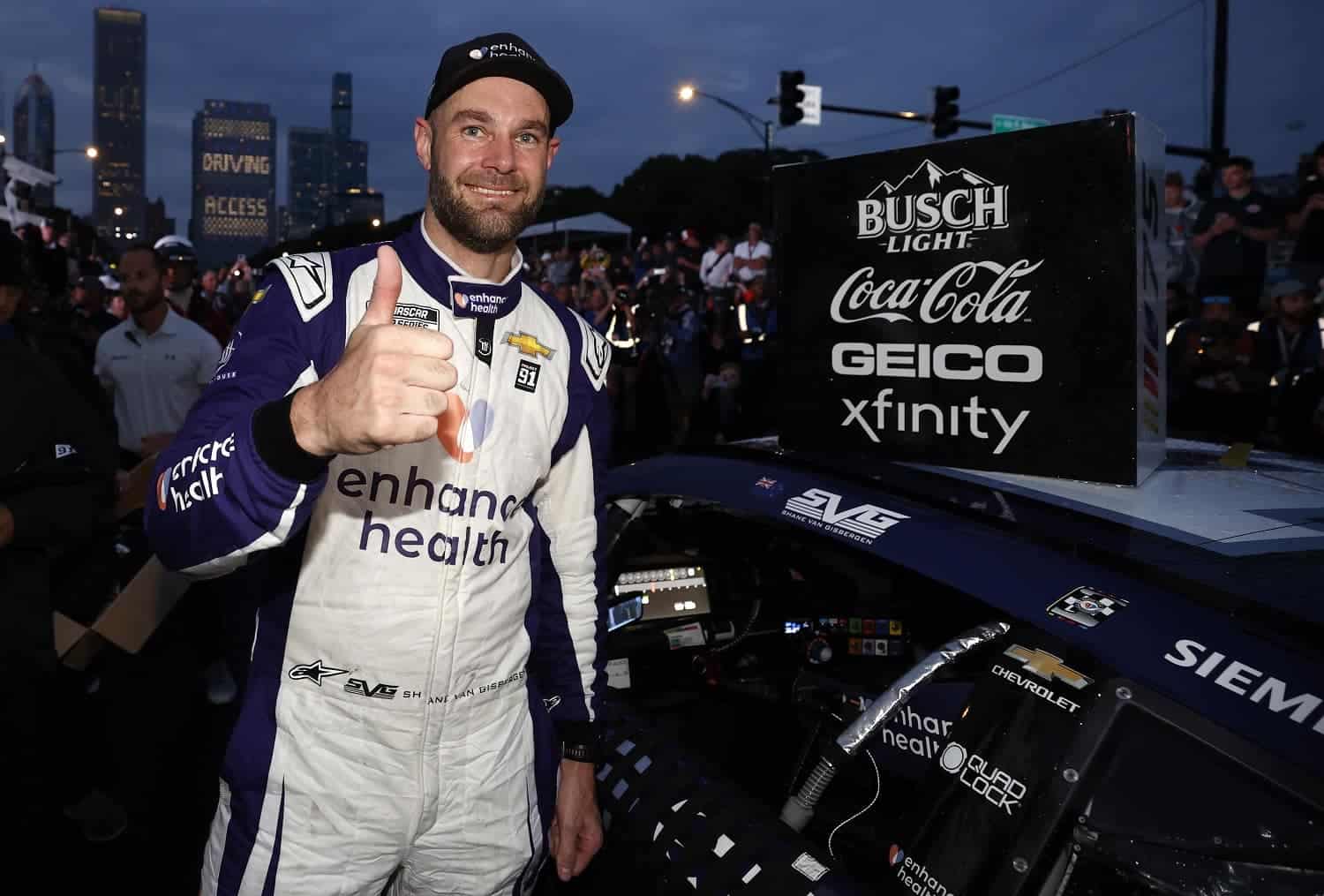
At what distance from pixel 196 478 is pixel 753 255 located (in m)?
14.7

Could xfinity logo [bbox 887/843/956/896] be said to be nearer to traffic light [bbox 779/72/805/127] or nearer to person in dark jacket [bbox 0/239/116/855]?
person in dark jacket [bbox 0/239/116/855]

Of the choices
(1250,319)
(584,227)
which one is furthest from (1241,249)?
(584,227)

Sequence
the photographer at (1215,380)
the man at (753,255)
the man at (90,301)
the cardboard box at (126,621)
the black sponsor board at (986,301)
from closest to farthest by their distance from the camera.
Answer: the black sponsor board at (986,301) → the cardboard box at (126,621) → the photographer at (1215,380) → the man at (90,301) → the man at (753,255)

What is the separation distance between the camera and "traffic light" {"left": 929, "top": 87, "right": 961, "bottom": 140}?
22156mm

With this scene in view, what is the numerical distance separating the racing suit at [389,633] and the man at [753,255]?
13.6 meters

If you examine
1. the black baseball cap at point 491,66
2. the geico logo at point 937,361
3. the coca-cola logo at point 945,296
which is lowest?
the geico logo at point 937,361

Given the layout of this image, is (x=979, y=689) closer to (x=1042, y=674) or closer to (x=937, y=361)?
(x=1042, y=674)

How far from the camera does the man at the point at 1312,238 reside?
26.6ft

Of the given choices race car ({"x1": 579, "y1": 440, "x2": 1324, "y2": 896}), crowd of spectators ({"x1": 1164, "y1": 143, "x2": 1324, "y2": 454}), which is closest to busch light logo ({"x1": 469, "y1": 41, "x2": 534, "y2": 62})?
race car ({"x1": 579, "y1": 440, "x2": 1324, "y2": 896})

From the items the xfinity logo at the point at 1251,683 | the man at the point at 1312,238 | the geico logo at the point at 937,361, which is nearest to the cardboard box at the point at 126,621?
the geico logo at the point at 937,361

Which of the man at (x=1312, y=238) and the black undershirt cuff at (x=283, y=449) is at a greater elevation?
the man at (x=1312, y=238)

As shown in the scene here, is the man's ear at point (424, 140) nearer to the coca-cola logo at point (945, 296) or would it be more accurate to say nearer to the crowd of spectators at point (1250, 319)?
the coca-cola logo at point (945, 296)

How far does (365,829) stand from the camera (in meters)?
1.88

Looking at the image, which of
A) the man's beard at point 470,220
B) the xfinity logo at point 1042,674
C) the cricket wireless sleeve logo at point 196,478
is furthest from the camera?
the man's beard at point 470,220
